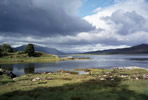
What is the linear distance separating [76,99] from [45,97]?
4.14 m

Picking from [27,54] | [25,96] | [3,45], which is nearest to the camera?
[25,96]

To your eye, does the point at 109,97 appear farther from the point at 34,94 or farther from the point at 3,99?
the point at 3,99

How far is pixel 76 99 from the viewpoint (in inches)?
568

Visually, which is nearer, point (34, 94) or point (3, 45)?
point (34, 94)

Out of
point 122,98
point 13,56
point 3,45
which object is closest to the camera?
point 122,98

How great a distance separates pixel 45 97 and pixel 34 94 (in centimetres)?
206

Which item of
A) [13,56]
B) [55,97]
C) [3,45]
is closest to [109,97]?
[55,97]

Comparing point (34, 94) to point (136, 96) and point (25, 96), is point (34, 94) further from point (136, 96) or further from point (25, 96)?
point (136, 96)

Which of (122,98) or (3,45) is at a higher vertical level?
(3,45)

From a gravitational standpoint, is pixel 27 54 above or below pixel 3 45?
below

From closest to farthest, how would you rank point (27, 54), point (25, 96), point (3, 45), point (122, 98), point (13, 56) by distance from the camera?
point (122, 98) → point (25, 96) → point (13, 56) → point (27, 54) → point (3, 45)

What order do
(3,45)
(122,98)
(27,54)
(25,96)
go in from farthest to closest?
(3,45), (27,54), (25,96), (122,98)

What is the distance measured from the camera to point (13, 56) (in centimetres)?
12512


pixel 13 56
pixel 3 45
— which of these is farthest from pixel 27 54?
pixel 3 45
